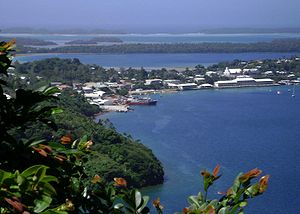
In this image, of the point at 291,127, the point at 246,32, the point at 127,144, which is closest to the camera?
the point at 127,144

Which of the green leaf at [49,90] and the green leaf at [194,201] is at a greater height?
the green leaf at [49,90]

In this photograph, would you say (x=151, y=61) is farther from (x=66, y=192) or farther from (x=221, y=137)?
(x=66, y=192)

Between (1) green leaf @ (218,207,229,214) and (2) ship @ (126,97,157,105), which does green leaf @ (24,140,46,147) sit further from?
(2) ship @ (126,97,157,105)

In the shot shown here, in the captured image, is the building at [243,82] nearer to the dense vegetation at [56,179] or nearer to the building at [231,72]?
the building at [231,72]

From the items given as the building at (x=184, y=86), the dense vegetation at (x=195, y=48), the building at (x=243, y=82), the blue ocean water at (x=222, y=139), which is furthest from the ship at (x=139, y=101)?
the dense vegetation at (x=195, y=48)

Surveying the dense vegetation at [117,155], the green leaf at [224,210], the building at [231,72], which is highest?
the green leaf at [224,210]

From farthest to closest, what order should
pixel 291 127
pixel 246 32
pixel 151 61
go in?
pixel 246 32, pixel 151 61, pixel 291 127

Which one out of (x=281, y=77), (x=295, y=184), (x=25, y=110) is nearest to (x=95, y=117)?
(x=295, y=184)

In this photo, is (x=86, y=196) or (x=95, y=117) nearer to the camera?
(x=86, y=196)
